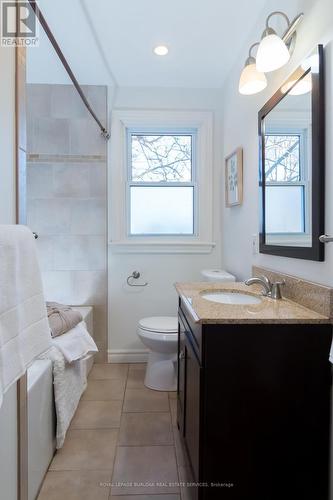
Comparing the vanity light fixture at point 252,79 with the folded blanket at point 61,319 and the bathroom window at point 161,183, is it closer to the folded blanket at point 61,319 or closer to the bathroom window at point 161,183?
the bathroom window at point 161,183

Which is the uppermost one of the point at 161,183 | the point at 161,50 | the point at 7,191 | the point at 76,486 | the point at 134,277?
the point at 161,50

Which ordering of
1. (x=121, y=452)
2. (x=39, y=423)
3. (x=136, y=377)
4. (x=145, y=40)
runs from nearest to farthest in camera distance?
(x=39, y=423), (x=121, y=452), (x=145, y=40), (x=136, y=377)

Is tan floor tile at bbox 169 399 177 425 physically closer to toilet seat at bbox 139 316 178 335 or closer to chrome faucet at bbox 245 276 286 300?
toilet seat at bbox 139 316 178 335

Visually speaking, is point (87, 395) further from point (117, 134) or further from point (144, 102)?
point (144, 102)

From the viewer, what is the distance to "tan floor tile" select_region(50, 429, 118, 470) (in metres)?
1.48

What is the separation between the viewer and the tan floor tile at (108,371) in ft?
7.93

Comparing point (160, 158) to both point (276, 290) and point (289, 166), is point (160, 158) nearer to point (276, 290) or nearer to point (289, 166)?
point (289, 166)

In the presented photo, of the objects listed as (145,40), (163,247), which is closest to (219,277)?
(163,247)

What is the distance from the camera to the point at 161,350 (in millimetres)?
2143

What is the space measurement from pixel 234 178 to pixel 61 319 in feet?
5.27

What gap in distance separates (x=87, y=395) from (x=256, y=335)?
5.36 feet

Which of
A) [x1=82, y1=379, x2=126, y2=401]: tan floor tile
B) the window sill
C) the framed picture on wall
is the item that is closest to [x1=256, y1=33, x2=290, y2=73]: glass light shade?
the framed picture on wall

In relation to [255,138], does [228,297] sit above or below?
A: below

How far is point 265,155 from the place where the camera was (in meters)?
1.66
